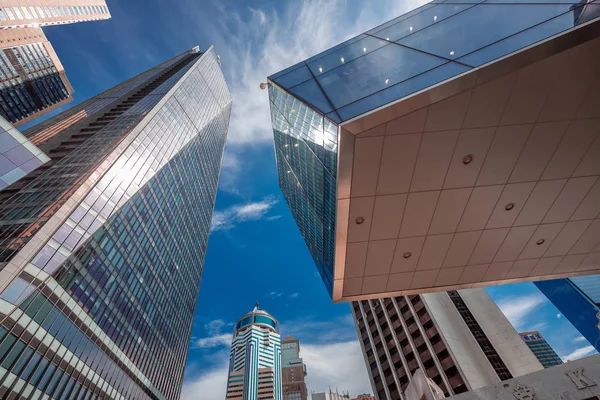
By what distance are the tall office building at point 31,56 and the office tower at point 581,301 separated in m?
161

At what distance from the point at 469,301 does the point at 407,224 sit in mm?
60092

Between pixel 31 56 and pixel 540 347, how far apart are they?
25111cm

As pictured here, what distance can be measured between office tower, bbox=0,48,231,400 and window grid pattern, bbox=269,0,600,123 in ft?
137

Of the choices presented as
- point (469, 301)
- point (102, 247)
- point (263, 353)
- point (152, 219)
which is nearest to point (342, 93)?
point (102, 247)

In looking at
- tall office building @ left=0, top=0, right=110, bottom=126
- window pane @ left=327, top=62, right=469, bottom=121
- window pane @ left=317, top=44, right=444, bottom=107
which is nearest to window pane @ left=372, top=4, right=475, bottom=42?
window pane @ left=317, top=44, right=444, bottom=107

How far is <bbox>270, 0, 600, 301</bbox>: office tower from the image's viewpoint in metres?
6.39

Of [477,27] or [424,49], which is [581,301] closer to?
[477,27]

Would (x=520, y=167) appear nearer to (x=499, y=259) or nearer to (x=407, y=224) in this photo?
(x=407, y=224)

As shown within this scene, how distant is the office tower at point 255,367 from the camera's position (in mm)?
160500

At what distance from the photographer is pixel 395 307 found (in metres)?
59.6

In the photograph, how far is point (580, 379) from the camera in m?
8.34

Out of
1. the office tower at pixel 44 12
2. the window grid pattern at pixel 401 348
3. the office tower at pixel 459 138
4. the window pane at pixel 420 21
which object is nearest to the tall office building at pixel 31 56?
the office tower at pixel 44 12

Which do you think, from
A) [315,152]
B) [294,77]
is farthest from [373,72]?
[315,152]

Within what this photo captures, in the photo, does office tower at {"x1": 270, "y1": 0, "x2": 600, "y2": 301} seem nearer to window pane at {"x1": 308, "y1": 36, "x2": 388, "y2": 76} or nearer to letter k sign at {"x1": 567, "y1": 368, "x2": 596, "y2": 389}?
window pane at {"x1": 308, "y1": 36, "x2": 388, "y2": 76}
